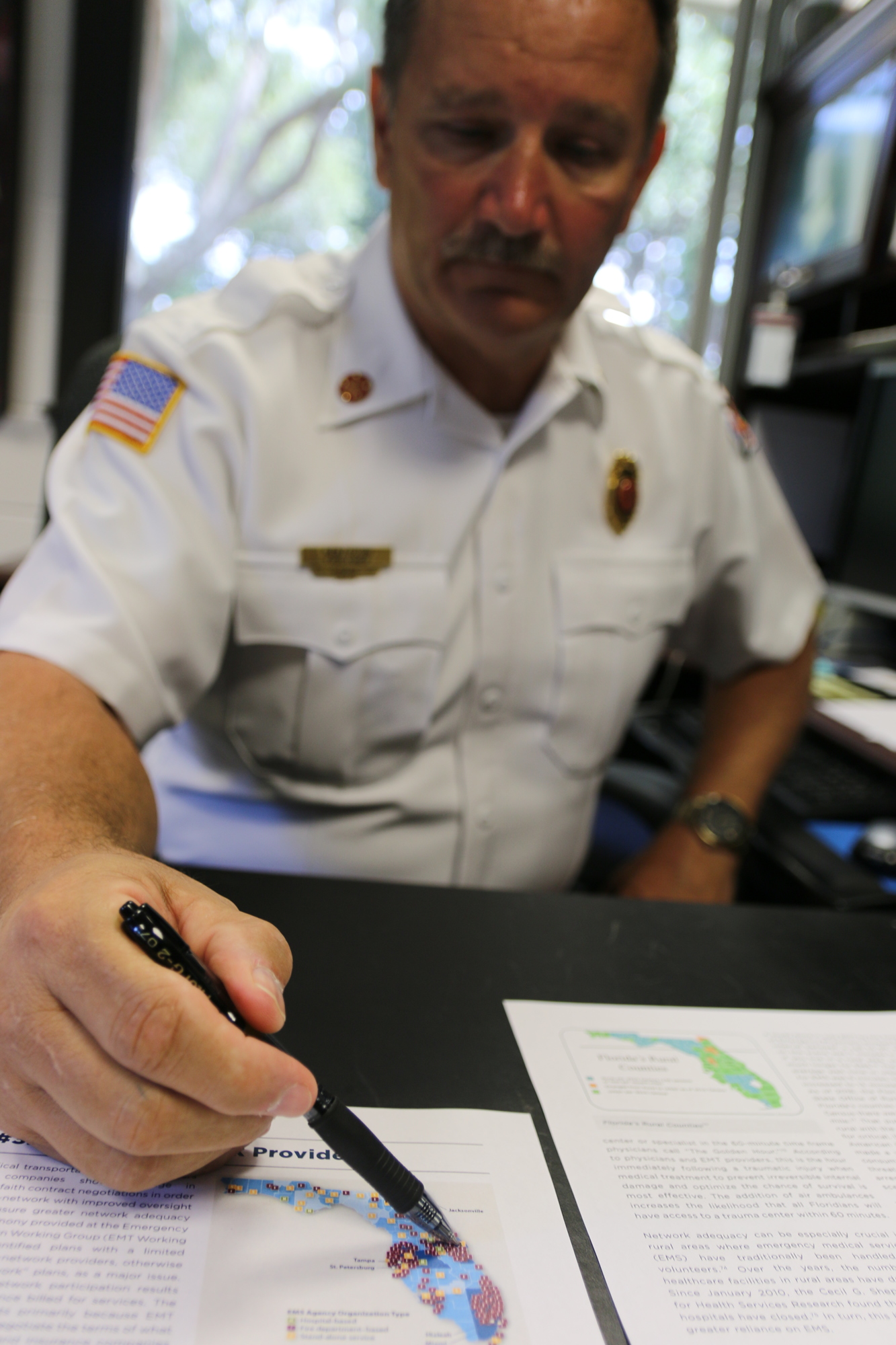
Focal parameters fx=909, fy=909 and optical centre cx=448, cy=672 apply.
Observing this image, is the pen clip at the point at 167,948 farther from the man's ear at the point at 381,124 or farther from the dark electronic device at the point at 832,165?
the dark electronic device at the point at 832,165

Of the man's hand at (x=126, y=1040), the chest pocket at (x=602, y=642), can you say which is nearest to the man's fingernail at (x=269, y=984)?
the man's hand at (x=126, y=1040)

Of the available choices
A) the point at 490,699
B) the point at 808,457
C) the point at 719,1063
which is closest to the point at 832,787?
the point at 490,699

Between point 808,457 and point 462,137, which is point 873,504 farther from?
point 462,137

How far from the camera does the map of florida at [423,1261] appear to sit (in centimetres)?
33

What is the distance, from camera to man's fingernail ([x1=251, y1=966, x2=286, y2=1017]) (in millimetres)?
369

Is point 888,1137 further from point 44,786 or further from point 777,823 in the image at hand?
point 777,823

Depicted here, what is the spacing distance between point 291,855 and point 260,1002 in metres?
0.54

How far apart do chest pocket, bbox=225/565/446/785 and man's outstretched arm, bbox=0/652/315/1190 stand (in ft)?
1.53

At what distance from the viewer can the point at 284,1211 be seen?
37 cm

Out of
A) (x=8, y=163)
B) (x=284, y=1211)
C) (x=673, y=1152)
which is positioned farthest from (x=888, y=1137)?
(x=8, y=163)

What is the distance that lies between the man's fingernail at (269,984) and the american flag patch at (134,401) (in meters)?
0.56

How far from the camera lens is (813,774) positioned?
3.99ft

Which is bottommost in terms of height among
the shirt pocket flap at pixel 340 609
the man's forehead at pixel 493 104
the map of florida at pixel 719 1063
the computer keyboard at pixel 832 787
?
the computer keyboard at pixel 832 787

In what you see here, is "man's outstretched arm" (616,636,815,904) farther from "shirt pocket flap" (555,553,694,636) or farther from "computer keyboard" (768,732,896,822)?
"shirt pocket flap" (555,553,694,636)
